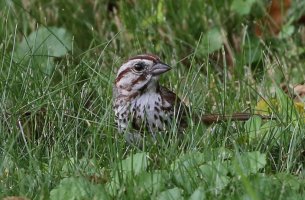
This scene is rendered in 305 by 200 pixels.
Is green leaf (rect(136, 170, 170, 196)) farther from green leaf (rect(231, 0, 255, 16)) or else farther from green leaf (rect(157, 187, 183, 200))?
green leaf (rect(231, 0, 255, 16))

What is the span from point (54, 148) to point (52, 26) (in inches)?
97.5

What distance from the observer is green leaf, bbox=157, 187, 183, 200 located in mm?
4359

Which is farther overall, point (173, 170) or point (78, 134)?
point (78, 134)

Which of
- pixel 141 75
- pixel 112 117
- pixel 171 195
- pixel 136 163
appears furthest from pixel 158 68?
pixel 171 195

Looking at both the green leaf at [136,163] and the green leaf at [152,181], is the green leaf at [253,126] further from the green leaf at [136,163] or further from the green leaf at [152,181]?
the green leaf at [152,181]

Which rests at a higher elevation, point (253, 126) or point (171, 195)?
point (253, 126)

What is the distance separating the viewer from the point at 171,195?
4375 mm

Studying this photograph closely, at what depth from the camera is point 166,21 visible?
7.46 meters

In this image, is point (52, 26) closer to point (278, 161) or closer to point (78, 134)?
point (78, 134)

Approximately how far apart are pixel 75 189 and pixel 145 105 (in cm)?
115

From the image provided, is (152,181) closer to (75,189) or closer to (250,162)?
(75,189)

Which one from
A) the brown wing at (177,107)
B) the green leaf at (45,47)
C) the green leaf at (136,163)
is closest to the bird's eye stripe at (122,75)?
the brown wing at (177,107)

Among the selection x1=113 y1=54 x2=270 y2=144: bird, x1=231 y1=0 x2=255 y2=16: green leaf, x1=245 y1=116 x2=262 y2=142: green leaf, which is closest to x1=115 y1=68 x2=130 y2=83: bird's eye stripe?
x1=113 y1=54 x2=270 y2=144: bird

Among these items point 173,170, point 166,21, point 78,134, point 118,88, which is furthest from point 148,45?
point 173,170
